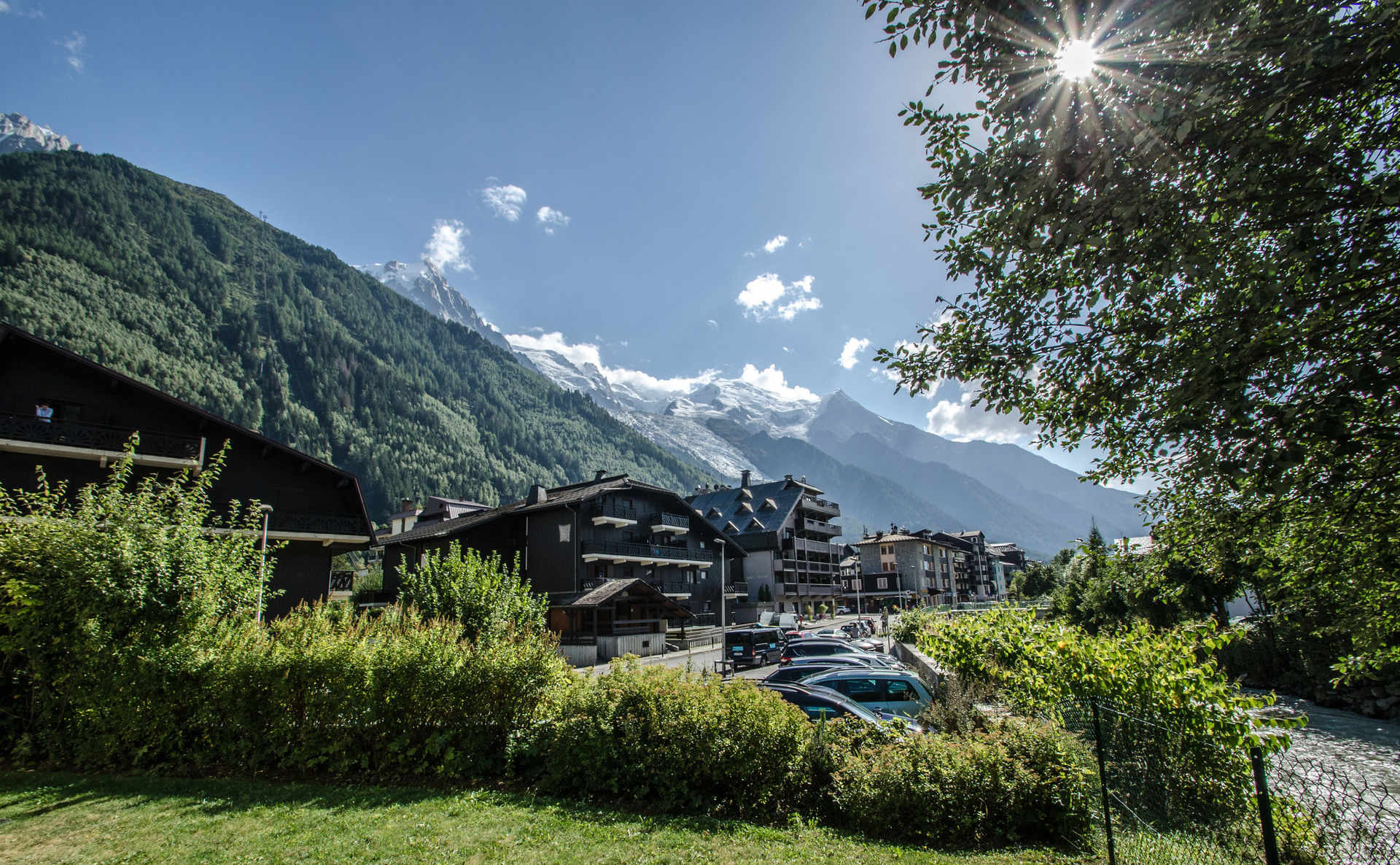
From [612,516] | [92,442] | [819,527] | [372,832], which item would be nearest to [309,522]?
[92,442]

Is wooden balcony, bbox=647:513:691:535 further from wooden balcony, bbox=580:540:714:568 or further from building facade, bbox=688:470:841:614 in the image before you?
building facade, bbox=688:470:841:614

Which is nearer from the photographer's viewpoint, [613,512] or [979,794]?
[979,794]

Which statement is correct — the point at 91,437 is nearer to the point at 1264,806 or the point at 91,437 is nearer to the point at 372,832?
the point at 372,832

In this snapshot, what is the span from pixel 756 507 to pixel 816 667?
58.6 m

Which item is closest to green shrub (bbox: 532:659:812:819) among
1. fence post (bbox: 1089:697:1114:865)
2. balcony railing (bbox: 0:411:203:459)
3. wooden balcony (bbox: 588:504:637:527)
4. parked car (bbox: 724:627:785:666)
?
fence post (bbox: 1089:697:1114:865)

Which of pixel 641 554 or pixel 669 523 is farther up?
pixel 669 523

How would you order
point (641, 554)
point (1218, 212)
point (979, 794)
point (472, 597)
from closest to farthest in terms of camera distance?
point (1218, 212)
point (979, 794)
point (472, 597)
point (641, 554)

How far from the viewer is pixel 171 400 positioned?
26.4 meters

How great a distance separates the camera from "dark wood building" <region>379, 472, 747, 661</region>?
42.6 metres

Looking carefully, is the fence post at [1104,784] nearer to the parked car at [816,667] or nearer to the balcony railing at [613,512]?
the parked car at [816,667]

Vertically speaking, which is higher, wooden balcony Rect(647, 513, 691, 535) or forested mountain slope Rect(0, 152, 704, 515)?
forested mountain slope Rect(0, 152, 704, 515)

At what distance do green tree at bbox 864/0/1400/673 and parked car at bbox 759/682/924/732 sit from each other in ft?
25.2

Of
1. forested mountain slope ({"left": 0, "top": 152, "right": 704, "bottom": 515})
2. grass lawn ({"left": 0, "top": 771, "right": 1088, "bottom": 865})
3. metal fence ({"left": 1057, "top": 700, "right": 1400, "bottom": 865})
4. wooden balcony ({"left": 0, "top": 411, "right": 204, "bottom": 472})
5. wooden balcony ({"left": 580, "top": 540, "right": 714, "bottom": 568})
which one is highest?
forested mountain slope ({"left": 0, "top": 152, "right": 704, "bottom": 515})

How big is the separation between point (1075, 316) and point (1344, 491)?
2.67 meters
